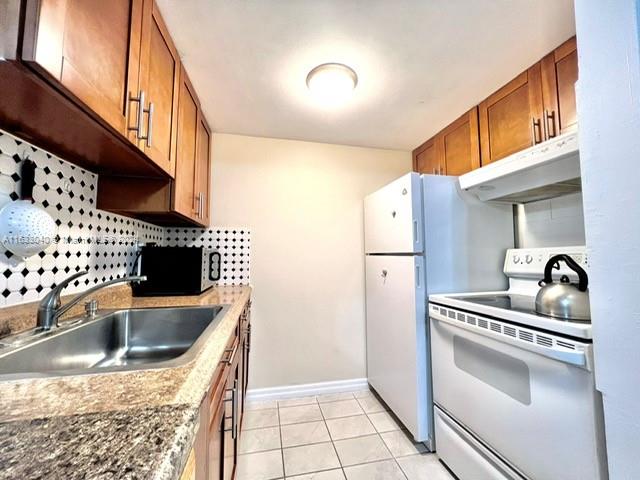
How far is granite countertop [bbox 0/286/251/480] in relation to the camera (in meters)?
0.34

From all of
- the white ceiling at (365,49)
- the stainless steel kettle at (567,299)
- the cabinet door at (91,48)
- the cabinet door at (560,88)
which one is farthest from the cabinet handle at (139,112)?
the cabinet door at (560,88)

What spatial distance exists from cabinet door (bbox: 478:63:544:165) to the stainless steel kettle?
80 centimetres

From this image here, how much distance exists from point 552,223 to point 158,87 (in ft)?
7.11

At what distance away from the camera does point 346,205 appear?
248 centimetres

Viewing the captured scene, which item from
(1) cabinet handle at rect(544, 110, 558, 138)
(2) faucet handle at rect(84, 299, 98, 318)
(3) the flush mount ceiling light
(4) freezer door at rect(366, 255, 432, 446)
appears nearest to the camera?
(2) faucet handle at rect(84, 299, 98, 318)

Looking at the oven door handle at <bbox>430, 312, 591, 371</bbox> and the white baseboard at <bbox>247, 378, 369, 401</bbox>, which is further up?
the oven door handle at <bbox>430, 312, 591, 371</bbox>

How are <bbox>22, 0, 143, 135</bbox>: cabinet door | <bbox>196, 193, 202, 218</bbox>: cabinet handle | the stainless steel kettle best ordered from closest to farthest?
<bbox>22, 0, 143, 135</bbox>: cabinet door → the stainless steel kettle → <bbox>196, 193, 202, 218</bbox>: cabinet handle

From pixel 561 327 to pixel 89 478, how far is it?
1208 mm

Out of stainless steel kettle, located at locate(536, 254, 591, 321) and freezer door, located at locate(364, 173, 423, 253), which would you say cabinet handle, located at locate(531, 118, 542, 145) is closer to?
freezer door, located at locate(364, 173, 423, 253)

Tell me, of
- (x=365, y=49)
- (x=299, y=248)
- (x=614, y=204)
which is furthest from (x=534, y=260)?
(x=299, y=248)

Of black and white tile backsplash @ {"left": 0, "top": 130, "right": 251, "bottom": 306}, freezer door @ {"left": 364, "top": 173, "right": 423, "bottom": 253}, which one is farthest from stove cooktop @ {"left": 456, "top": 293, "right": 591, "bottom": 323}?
black and white tile backsplash @ {"left": 0, "top": 130, "right": 251, "bottom": 306}

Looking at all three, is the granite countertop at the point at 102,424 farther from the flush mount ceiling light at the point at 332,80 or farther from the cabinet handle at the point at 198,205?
the flush mount ceiling light at the point at 332,80

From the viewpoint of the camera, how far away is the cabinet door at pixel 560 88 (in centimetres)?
130

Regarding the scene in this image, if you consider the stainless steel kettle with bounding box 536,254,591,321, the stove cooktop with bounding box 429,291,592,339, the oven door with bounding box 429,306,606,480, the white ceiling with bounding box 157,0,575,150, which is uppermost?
the white ceiling with bounding box 157,0,575,150
